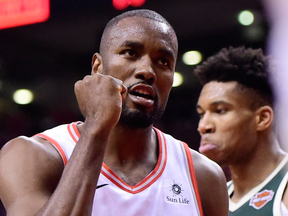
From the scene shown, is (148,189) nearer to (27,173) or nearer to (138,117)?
(138,117)

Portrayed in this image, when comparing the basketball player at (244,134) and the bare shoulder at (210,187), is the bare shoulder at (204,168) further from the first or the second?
the basketball player at (244,134)

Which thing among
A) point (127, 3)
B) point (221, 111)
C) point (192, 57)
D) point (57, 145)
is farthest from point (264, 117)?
point (192, 57)

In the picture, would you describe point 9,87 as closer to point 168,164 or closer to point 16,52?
point 16,52

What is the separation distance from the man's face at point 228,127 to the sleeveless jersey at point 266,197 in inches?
9.9

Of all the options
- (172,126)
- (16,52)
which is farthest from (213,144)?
(16,52)

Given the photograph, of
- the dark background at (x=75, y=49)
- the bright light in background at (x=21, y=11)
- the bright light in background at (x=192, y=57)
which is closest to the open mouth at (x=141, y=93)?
the bright light in background at (x=21, y=11)

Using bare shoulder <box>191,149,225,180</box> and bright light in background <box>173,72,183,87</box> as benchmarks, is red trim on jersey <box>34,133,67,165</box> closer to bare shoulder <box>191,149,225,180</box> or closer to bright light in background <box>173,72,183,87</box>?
bare shoulder <box>191,149,225,180</box>

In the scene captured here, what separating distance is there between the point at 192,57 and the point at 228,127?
14.6 ft

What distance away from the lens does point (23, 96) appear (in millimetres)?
7707

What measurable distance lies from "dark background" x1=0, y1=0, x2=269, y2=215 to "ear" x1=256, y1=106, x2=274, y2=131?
8.80ft

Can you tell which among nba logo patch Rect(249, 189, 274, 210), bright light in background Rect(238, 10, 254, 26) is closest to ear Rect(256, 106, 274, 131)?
nba logo patch Rect(249, 189, 274, 210)

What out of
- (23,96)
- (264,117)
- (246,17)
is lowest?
(264,117)

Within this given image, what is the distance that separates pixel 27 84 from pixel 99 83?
259 inches

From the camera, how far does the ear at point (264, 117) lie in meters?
3.29
